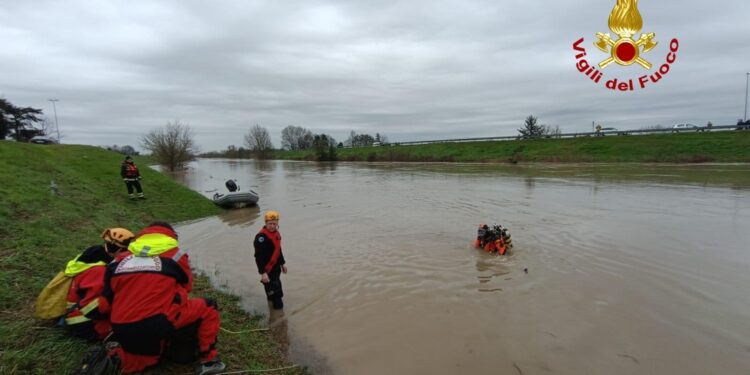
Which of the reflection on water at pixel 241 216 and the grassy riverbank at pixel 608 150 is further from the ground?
the grassy riverbank at pixel 608 150

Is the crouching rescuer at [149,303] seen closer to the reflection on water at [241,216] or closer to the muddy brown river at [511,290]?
the muddy brown river at [511,290]

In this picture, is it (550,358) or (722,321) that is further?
(722,321)

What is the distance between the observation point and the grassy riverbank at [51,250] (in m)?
3.45

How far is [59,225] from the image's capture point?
310 inches

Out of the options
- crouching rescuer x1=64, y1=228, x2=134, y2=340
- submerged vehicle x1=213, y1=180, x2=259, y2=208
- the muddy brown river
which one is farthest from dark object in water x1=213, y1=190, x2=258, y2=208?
crouching rescuer x1=64, y1=228, x2=134, y2=340

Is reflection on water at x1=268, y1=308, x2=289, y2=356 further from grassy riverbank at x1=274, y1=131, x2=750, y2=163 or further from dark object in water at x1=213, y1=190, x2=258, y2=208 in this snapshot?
grassy riverbank at x1=274, y1=131, x2=750, y2=163

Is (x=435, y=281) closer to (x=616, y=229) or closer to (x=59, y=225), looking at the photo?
(x=616, y=229)

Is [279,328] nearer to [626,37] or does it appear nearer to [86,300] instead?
[86,300]

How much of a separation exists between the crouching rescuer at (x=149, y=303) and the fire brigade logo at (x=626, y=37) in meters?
12.6

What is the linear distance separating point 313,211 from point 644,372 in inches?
503

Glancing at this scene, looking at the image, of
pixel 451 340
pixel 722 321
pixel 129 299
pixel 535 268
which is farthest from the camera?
pixel 535 268

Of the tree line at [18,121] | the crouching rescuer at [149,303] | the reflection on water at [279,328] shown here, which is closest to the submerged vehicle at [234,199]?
the reflection on water at [279,328]

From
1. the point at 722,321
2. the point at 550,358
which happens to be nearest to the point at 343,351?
the point at 550,358

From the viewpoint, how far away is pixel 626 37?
1195 cm
